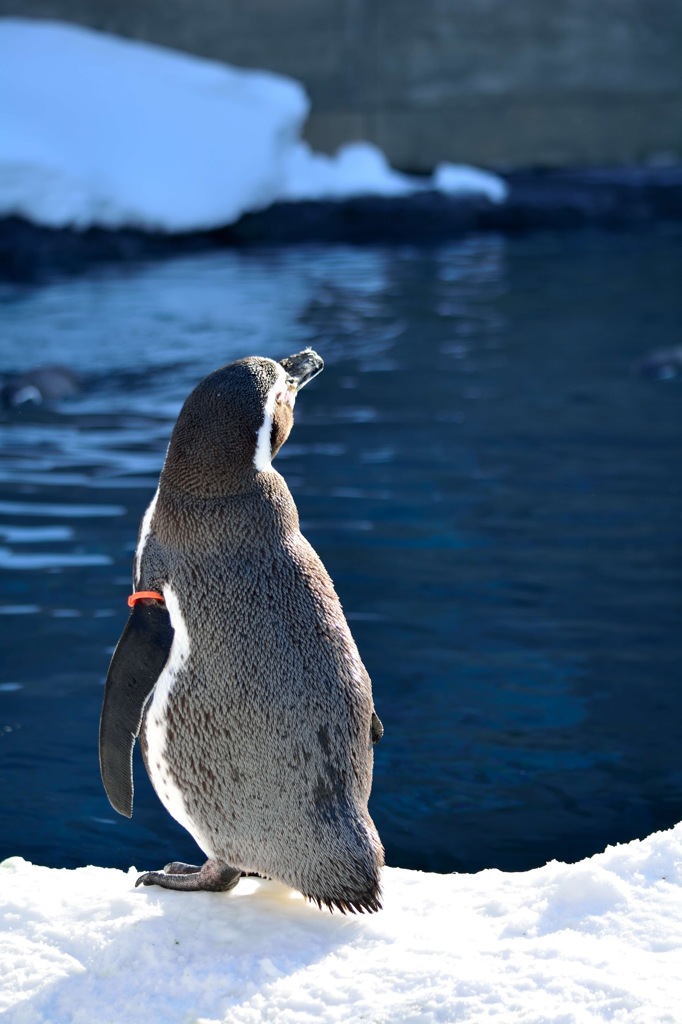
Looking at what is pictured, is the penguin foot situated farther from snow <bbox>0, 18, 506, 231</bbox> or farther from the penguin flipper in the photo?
snow <bbox>0, 18, 506, 231</bbox>

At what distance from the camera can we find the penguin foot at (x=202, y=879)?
8.13ft

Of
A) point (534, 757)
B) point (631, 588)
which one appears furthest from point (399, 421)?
point (534, 757)

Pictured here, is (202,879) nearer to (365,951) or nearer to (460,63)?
(365,951)

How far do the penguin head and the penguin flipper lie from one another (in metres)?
0.23

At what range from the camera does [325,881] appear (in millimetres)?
2338

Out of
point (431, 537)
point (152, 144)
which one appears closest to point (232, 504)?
point (431, 537)

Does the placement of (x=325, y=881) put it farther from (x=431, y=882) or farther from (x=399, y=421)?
(x=399, y=421)

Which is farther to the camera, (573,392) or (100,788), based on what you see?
(573,392)

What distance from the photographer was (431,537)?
5.62 meters

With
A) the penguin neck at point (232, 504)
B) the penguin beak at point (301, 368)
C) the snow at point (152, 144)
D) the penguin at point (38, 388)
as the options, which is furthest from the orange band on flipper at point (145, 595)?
the snow at point (152, 144)

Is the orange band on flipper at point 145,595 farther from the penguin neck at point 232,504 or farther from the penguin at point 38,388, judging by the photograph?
the penguin at point 38,388

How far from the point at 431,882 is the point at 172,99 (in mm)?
14719

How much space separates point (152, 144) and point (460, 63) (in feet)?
13.3

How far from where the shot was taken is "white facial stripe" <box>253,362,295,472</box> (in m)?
2.39
